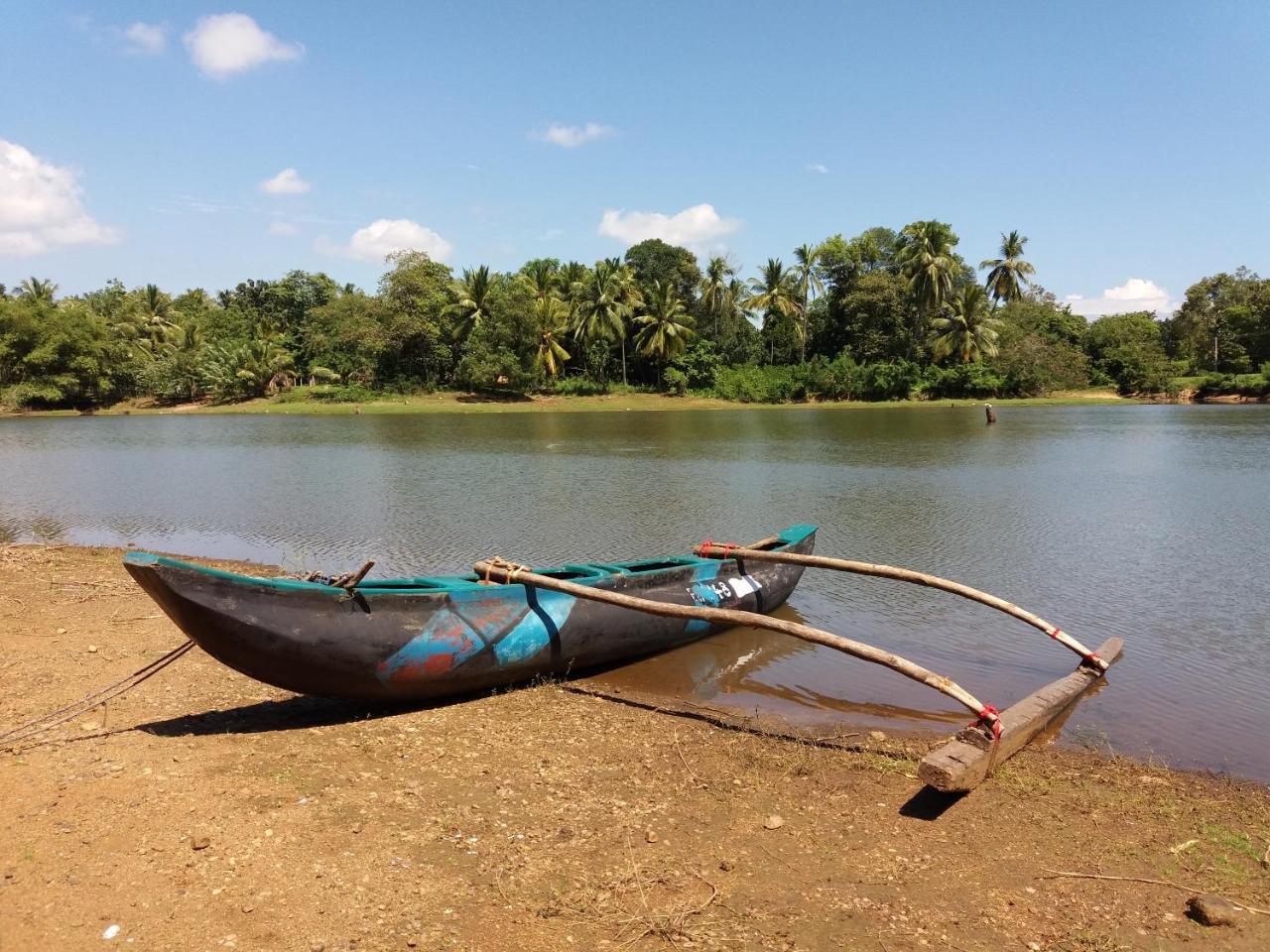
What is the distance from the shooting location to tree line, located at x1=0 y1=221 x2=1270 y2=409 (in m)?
57.2

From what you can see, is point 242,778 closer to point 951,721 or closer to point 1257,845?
point 951,721

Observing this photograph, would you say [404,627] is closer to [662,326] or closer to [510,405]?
[510,405]

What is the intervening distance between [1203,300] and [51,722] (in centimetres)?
8412

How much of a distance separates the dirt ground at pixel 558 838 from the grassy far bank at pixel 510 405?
1909 inches

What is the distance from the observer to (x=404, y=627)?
241 inches

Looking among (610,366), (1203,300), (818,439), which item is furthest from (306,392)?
(1203,300)

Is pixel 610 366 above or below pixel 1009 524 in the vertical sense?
above

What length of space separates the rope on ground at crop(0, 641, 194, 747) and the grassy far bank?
4760cm

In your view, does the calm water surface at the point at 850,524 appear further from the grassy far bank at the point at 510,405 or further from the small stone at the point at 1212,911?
the grassy far bank at the point at 510,405

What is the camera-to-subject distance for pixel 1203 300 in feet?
225

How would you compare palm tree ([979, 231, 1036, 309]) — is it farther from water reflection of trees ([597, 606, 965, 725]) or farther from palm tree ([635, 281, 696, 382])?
water reflection of trees ([597, 606, 965, 725])

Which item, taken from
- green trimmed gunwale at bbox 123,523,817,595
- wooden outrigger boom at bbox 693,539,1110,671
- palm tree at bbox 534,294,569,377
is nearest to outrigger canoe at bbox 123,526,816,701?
green trimmed gunwale at bbox 123,523,817,595

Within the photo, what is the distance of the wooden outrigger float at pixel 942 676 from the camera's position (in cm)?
537

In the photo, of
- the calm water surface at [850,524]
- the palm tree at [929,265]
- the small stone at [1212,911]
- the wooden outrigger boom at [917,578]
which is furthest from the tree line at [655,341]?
the small stone at [1212,911]
